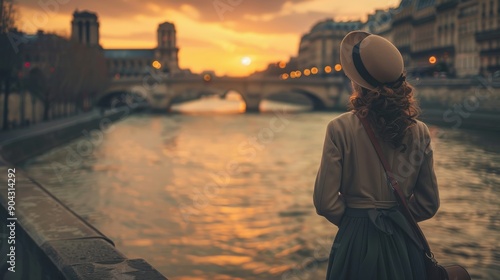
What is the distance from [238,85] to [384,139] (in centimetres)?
6870

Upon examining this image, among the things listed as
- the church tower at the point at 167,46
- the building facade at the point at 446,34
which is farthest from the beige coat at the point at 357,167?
the church tower at the point at 167,46

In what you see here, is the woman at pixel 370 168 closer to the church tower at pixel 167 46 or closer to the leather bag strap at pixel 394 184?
the leather bag strap at pixel 394 184

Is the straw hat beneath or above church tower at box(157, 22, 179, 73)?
beneath

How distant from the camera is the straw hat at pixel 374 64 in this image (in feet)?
9.10

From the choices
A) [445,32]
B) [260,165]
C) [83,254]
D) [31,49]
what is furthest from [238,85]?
[83,254]

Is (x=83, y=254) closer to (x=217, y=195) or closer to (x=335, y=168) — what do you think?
(x=335, y=168)

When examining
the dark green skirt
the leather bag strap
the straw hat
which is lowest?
the dark green skirt

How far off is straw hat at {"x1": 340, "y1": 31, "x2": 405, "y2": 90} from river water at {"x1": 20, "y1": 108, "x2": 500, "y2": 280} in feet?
23.9

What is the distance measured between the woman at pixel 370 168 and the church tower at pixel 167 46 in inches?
5679

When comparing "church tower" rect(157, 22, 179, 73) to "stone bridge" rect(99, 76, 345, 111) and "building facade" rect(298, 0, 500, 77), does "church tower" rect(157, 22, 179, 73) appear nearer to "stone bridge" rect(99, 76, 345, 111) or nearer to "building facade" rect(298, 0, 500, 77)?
"building facade" rect(298, 0, 500, 77)

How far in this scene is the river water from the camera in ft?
35.1

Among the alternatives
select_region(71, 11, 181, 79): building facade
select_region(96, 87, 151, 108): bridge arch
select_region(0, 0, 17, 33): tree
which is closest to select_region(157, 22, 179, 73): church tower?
select_region(71, 11, 181, 79): building facade

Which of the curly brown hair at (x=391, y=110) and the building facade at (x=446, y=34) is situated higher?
the building facade at (x=446, y=34)

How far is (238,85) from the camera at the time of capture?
71.2 meters
